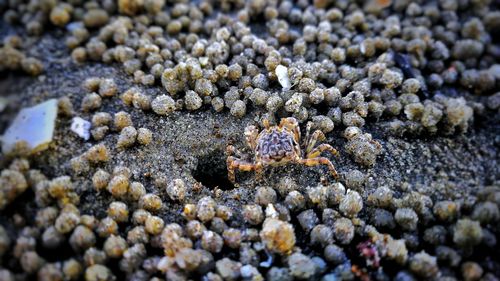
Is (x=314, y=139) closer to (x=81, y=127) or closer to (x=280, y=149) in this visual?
(x=280, y=149)

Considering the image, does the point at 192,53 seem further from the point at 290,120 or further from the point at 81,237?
the point at 81,237

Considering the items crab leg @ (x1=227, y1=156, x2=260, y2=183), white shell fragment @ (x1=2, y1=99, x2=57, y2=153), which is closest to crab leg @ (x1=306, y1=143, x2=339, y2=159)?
crab leg @ (x1=227, y1=156, x2=260, y2=183)

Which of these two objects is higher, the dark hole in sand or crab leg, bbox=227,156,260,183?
crab leg, bbox=227,156,260,183

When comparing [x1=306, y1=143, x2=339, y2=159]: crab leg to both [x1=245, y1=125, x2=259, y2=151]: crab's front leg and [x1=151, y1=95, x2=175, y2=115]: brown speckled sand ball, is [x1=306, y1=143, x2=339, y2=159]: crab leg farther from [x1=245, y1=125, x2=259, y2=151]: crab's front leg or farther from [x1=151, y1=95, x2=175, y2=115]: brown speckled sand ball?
[x1=151, y1=95, x2=175, y2=115]: brown speckled sand ball

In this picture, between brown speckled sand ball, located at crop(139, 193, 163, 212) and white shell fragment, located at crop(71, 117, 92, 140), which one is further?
white shell fragment, located at crop(71, 117, 92, 140)

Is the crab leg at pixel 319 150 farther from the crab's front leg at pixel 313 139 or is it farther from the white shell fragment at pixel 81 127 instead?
the white shell fragment at pixel 81 127
